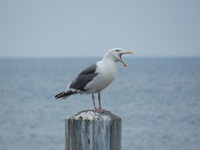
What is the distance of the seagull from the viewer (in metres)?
5.50

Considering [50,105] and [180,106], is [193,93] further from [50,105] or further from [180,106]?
[50,105]

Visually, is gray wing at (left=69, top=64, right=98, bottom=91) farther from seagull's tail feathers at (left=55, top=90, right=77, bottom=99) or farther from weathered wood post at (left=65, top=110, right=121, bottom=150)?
weathered wood post at (left=65, top=110, right=121, bottom=150)

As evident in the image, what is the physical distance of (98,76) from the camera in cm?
559

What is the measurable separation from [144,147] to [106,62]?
14.9m

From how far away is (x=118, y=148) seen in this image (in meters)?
3.91

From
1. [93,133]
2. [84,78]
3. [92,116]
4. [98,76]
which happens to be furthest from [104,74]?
[93,133]

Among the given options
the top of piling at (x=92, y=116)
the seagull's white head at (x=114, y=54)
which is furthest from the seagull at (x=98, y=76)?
the top of piling at (x=92, y=116)

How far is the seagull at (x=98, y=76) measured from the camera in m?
5.50

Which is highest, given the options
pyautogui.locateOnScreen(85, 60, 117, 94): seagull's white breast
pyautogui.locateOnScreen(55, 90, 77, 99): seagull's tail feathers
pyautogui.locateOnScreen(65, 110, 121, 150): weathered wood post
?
pyautogui.locateOnScreen(85, 60, 117, 94): seagull's white breast

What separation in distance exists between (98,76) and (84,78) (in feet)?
0.90

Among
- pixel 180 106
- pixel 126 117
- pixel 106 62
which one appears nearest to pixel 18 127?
pixel 126 117

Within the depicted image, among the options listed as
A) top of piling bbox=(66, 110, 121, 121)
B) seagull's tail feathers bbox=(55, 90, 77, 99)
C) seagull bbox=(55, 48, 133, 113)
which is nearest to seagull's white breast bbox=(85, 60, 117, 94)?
seagull bbox=(55, 48, 133, 113)

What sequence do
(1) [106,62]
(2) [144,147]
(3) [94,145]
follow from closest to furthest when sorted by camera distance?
(3) [94,145], (1) [106,62], (2) [144,147]

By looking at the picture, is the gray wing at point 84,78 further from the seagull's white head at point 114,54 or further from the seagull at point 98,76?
the seagull's white head at point 114,54
